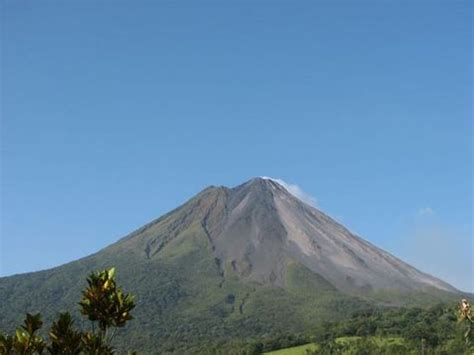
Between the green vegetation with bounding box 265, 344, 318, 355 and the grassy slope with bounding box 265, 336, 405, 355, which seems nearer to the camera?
the grassy slope with bounding box 265, 336, 405, 355

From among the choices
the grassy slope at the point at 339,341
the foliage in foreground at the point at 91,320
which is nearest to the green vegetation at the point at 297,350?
the grassy slope at the point at 339,341

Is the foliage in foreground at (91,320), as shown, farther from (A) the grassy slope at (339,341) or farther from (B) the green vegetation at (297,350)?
(B) the green vegetation at (297,350)

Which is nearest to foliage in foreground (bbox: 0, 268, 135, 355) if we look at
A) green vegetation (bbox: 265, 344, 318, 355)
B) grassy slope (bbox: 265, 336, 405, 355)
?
grassy slope (bbox: 265, 336, 405, 355)

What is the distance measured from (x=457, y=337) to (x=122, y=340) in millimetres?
85562

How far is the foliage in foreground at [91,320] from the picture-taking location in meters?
16.4

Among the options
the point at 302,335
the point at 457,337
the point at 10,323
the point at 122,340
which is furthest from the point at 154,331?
the point at 457,337

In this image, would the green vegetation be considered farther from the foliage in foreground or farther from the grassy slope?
the foliage in foreground

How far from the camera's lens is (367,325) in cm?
14450

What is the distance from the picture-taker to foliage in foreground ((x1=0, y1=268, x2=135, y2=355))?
647 inches

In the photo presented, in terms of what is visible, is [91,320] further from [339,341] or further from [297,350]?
[339,341]

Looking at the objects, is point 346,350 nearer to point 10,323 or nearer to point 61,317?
point 10,323

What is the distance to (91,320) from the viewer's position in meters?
16.6

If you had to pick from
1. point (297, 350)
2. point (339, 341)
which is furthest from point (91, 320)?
point (339, 341)

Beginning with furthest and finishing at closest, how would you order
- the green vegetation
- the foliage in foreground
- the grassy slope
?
the green vegetation < the grassy slope < the foliage in foreground
